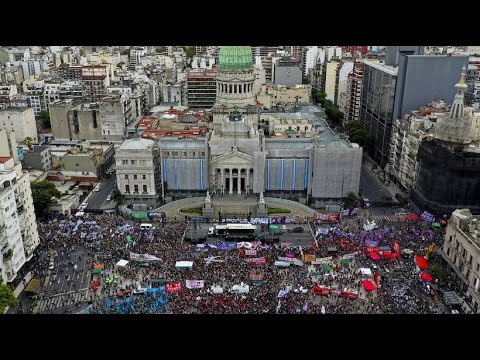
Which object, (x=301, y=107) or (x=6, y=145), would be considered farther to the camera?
(x=301, y=107)

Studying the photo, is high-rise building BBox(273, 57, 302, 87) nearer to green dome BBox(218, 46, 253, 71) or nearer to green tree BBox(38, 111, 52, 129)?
green dome BBox(218, 46, 253, 71)

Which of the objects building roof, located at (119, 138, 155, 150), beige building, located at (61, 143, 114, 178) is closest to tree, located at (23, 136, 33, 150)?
beige building, located at (61, 143, 114, 178)

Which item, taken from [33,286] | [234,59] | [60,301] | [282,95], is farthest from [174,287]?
[282,95]

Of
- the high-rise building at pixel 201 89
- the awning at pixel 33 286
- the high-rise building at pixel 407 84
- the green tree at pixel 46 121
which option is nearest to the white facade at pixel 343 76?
the high-rise building at pixel 407 84

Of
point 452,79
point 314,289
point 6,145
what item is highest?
point 452,79

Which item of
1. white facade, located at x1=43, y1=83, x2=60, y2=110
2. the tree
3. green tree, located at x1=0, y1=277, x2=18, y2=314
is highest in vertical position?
white facade, located at x1=43, y1=83, x2=60, y2=110

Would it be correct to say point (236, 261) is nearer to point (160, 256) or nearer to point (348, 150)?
point (160, 256)
